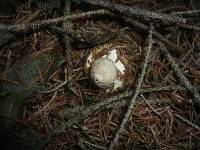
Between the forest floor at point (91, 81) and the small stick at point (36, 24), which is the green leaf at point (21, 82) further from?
the small stick at point (36, 24)

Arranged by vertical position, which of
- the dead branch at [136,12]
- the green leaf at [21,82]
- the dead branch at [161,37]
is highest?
the dead branch at [136,12]

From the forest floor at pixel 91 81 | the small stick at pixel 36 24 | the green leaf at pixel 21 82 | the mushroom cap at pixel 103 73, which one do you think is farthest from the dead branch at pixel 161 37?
the green leaf at pixel 21 82

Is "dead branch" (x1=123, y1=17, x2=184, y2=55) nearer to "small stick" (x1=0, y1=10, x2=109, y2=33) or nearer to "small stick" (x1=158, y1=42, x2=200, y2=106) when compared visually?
"small stick" (x1=158, y1=42, x2=200, y2=106)

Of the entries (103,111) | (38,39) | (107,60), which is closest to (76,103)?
(103,111)

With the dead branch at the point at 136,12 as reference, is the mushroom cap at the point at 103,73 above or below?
below

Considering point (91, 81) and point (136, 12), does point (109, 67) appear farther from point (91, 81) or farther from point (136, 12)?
point (136, 12)

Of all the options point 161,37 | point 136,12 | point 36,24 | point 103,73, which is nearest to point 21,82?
point 36,24

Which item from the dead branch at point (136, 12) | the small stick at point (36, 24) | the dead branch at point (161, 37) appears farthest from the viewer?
the dead branch at point (161, 37)

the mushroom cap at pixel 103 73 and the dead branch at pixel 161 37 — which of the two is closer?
the mushroom cap at pixel 103 73
